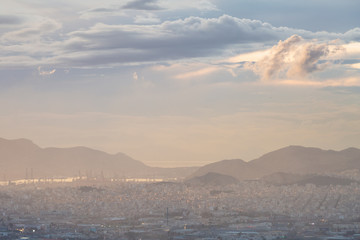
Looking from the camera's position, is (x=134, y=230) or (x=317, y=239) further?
(x=134, y=230)

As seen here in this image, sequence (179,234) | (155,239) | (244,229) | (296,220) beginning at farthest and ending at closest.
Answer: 1. (296,220)
2. (244,229)
3. (179,234)
4. (155,239)

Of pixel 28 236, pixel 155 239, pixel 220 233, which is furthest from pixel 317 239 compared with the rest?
pixel 28 236

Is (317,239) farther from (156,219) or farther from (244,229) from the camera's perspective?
(156,219)

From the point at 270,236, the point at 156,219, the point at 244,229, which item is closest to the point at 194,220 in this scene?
the point at 156,219

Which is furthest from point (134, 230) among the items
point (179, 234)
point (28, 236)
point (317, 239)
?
point (317, 239)

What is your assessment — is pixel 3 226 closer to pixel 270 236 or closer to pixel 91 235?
pixel 91 235

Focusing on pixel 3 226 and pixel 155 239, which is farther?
pixel 3 226

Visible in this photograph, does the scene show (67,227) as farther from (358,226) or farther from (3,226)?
(358,226)

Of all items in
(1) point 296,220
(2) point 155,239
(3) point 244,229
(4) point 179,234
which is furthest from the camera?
(1) point 296,220
